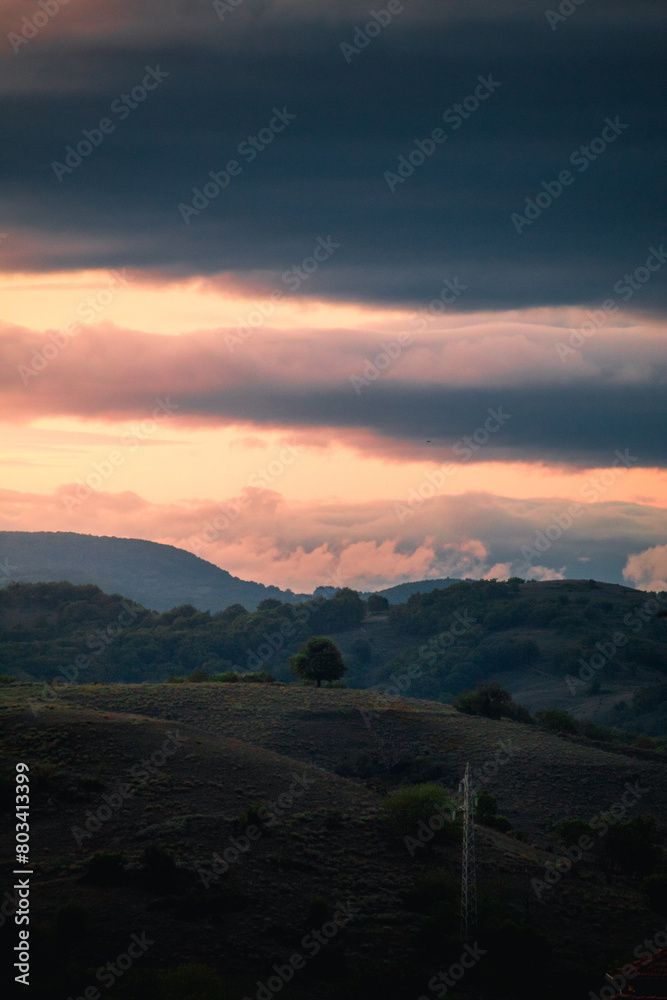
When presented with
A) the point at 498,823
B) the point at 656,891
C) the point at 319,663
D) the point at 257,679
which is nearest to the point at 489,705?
the point at 319,663

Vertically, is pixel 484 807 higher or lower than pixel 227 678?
lower

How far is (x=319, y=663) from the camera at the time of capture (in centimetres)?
12900

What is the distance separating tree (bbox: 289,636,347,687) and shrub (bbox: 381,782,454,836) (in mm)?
64822

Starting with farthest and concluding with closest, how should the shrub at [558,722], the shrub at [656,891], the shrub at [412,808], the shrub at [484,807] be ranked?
the shrub at [558,722] → the shrub at [484,807] → the shrub at [412,808] → the shrub at [656,891]

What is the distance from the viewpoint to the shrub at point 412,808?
60906 mm

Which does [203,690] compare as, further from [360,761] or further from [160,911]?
[160,911]

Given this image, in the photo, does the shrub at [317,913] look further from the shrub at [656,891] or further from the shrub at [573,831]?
the shrub at [573,831]

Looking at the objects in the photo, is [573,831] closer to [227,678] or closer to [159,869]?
[159,869]

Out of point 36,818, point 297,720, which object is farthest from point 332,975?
point 297,720

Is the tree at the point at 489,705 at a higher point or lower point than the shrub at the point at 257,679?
lower

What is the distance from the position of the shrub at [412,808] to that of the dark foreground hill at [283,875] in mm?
536

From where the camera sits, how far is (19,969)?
1543 inches

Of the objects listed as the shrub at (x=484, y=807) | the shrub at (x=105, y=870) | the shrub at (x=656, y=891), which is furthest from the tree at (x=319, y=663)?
the shrub at (x=105, y=870)

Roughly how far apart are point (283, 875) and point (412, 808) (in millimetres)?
11805
